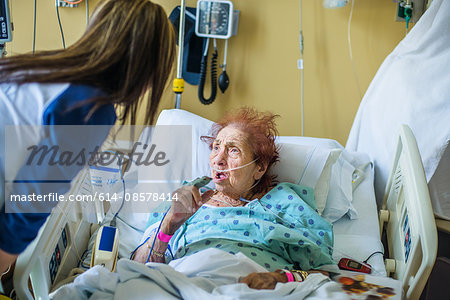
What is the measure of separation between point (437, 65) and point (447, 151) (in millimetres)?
409

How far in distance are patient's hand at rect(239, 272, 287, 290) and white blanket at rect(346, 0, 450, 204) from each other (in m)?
1.03

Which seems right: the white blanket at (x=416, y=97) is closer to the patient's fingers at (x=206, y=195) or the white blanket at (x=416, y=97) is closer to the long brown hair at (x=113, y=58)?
the patient's fingers at (x=206, y=195)

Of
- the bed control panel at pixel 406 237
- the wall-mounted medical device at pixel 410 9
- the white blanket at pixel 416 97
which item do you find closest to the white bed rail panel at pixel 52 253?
the bed control panel at pixel 406 237

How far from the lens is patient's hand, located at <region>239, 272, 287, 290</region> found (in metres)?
1.31

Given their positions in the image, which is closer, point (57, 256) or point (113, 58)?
point (113, 58)

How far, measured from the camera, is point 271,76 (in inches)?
103

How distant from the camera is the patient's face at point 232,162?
1729mm

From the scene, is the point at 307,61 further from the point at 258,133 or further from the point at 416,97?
the point at 258,133

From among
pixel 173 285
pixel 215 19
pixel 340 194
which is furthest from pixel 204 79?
pixel 173 285

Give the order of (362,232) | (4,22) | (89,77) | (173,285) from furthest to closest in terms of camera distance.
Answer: (362,232) < (4,22) < (173,285) < (89,77)

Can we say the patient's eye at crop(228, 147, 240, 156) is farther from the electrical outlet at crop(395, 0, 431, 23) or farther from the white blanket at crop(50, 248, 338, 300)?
the electrical outlet at crop(395, 0, 431, 23)

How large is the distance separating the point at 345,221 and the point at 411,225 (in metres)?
0.53

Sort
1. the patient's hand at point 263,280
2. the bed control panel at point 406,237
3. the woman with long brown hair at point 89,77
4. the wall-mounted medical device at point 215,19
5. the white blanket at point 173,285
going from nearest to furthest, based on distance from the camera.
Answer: the woman with long brown hair at point 89,77
the white blanket at point 173,285
the patient's hand at point 263,280
the bed control panel at point 406,237
the wall-mounted medical device at point 215,19

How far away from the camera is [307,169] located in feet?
6.40
